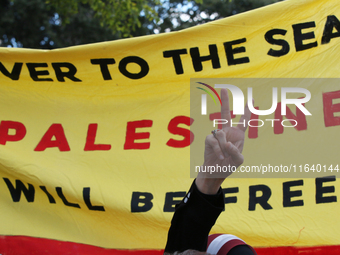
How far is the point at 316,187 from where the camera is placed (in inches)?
79.0

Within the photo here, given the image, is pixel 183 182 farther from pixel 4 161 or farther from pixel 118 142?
pixel 4 161

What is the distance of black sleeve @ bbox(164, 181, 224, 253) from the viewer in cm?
117

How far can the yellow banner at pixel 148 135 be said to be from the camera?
2.05m

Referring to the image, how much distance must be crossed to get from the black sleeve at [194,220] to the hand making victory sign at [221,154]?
0.11 ft

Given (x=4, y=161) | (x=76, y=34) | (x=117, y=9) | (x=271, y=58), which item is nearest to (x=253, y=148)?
(x=271, y=58)

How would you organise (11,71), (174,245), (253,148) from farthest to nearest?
1. (11,71)
2. (253,148)
3. (174,245)

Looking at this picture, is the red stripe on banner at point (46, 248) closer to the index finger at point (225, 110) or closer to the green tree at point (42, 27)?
the index finger at point (225, 110)

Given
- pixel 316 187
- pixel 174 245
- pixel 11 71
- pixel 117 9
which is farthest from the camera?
pixel 117 9

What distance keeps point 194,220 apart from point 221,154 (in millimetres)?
245

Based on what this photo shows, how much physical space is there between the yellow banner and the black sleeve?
89 centimetres

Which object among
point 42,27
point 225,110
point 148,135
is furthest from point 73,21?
point 225,110

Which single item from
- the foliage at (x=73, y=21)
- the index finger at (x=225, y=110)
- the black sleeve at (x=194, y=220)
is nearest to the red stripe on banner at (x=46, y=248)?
the black sleeve at (x=194, y=220)

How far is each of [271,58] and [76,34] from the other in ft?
29.0

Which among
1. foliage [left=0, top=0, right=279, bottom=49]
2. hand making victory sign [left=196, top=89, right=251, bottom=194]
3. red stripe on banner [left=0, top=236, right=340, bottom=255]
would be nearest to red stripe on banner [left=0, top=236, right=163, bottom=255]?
red stripe on banner [left=0, top=236, right=340, bottom=255]
